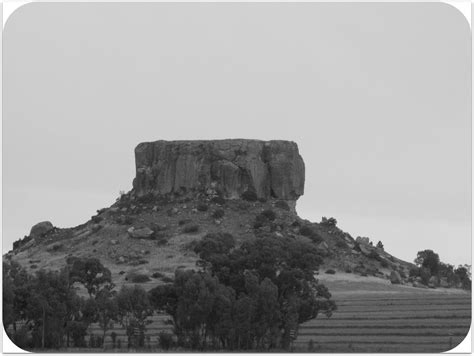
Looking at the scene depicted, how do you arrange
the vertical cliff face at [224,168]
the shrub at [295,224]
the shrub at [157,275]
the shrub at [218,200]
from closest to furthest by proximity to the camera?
the shrub at [157,275], the shrub at [295,224], the shrub at [218,200], the vertical cliff face at [224,168]

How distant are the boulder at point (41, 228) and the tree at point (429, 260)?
1485 inches

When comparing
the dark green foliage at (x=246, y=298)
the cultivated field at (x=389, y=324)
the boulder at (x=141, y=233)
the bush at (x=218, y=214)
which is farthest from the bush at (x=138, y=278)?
the dark green foliage at (x=246, y=298)

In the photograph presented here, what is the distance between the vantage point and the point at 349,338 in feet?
Result: 199

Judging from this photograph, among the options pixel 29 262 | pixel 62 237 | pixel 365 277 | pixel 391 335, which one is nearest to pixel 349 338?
pixel 391 335

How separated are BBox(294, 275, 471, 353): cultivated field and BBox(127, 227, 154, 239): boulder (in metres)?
Answer: 27.5

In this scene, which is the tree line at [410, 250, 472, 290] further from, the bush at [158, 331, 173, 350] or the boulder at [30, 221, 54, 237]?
the bush at [158, 331, 173, 350]

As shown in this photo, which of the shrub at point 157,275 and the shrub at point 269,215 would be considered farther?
the shrub at point 269,215

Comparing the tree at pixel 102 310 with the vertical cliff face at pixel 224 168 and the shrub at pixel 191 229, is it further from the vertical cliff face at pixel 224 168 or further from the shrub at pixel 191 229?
the vertical cliff face at pixel 224 168

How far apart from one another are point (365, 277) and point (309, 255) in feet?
124

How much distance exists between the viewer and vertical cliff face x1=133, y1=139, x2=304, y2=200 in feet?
384

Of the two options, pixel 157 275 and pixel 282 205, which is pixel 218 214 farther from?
pixel 157 275

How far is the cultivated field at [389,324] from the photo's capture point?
56531 millimetres

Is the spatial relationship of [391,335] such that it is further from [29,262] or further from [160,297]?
[29,262]

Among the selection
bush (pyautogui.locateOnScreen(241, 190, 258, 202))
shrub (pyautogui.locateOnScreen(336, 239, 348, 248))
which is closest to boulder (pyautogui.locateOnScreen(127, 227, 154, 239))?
bush (pyautogui.locateOnScreen(241, 190, 258, 202))
